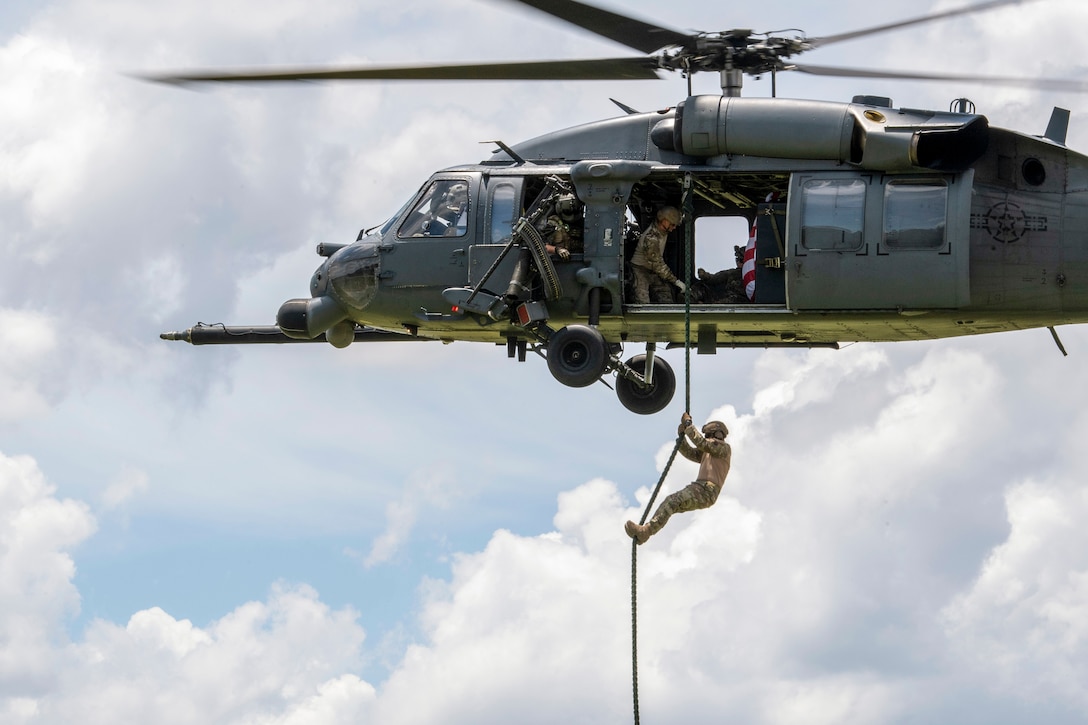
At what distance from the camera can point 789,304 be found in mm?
25047

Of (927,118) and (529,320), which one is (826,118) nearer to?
(927,118)

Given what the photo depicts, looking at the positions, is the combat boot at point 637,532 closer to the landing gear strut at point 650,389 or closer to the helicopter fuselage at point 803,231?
the helicopter fuselage at point 803,231

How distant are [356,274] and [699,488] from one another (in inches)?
209

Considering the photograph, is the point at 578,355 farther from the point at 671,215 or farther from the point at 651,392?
the point at 651,392

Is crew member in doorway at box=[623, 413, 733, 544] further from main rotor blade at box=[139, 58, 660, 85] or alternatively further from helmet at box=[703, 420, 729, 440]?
main rotor blade at box=[139, 58, 660, 85]

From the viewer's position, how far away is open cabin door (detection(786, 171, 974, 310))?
24.5 m

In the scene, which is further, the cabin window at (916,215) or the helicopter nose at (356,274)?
the helicopter nose at (356,274)

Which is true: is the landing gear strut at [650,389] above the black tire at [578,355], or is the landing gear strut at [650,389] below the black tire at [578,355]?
below

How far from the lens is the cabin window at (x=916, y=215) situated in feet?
80.4

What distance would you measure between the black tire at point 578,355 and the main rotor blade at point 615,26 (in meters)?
3.31

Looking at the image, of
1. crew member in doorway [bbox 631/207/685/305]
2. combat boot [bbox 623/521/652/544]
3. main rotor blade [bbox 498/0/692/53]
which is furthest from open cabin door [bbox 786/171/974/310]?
combat boot [bbox 623/521/652/544]

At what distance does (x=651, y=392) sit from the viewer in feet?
92.0

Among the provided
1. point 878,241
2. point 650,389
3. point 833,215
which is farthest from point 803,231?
point 650,389

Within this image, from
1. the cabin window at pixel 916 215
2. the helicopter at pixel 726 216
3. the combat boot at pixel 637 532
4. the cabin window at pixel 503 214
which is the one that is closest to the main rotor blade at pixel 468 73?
the helicopter at pixel 726 216
